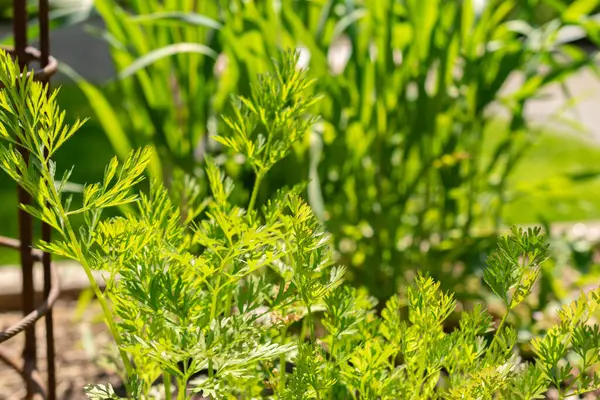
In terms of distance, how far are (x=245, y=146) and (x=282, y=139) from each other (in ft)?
0.17

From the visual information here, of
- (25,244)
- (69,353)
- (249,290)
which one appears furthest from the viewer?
(69,353)

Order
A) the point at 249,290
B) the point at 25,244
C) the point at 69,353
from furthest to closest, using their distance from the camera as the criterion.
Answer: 1. the point at 69,353
2. the point at 25,244
3. the point at 249,290

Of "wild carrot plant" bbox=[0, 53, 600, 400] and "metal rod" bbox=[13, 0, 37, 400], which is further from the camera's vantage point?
"metal rod" bbox=[13, 0, 37, 400]

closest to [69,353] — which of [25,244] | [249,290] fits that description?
[25,244]

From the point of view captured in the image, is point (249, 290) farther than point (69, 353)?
No

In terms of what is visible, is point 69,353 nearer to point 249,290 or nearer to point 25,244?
point 25,244

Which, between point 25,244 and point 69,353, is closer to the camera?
point 25,244

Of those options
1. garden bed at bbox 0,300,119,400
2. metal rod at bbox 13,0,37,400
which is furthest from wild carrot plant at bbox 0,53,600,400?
garden bed at bbox 0,300,119,400

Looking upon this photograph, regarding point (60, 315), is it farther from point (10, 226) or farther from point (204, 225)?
point (204, 225)

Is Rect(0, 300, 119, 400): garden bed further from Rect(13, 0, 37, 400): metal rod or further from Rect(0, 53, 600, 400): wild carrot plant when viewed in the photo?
Rect(0, 53, 600, 400): wild carrot plant

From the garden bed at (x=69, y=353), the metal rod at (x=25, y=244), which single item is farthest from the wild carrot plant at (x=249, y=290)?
the garden bed at (x=69, y=353)

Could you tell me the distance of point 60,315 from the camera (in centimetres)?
242

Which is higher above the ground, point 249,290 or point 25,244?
point 25,244

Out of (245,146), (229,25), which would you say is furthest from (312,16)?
(245,146)
